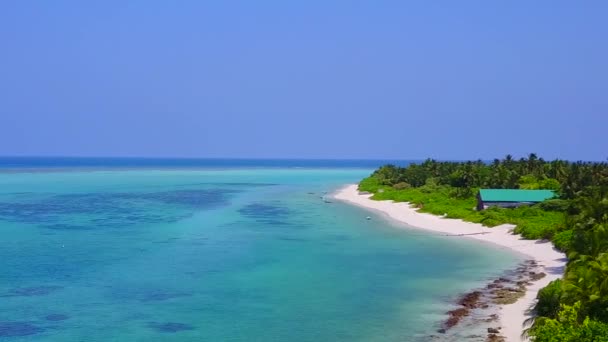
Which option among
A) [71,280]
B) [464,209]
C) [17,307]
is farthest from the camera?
[464,209]

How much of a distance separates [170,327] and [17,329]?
6086 millimetres

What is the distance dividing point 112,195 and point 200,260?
213 ft

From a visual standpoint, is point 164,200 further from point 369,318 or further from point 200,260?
point 369,318

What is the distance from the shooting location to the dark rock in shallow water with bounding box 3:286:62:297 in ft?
105

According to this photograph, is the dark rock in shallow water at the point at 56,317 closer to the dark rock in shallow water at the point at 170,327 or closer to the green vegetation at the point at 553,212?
the dark rock in shallow water at the point at 170,327

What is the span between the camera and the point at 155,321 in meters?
27.2

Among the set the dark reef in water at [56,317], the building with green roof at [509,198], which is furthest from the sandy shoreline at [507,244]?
the dark reef in water at [56,317]

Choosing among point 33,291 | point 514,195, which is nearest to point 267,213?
point 514,195

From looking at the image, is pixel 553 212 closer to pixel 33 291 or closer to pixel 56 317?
pixel 33 291

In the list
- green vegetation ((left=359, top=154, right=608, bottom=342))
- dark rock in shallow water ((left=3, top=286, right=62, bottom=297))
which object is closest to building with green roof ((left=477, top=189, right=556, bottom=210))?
green vegetation ((left=359, top=154, right=608, bottom=342))

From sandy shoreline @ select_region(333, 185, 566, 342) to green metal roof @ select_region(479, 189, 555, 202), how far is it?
3.94 meters

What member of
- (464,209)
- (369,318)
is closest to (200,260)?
(369,318)

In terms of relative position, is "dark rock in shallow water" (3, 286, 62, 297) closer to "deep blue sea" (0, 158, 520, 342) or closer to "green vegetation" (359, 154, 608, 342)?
"deep blue sea" (0, 158, 520, 342)

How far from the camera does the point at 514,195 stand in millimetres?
61188
